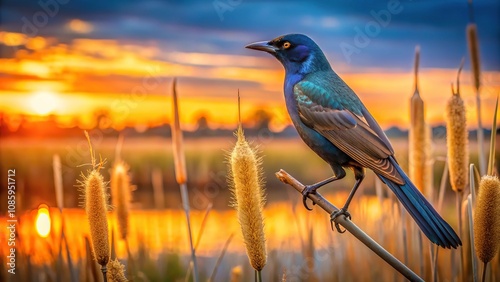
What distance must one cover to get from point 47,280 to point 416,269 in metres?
1.54

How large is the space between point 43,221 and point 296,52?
1.34m

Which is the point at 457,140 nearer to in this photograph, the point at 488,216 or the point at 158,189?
the point at 488,216

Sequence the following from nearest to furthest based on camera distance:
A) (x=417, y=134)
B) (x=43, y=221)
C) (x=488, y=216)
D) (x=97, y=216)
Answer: (x=97, y=216)
(x=488, y=216)
(x=417, y=134)
(x=43, y=221)

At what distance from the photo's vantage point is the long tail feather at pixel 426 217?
1.59 metres

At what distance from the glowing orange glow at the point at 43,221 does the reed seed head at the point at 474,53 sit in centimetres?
174

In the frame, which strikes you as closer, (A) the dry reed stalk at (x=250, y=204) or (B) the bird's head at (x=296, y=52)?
(A) the dry reed stalk at (x=250, y=204)

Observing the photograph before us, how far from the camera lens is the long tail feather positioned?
1.59m

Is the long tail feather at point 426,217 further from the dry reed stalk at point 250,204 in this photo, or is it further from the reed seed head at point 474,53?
the reed seed head at point 474,53

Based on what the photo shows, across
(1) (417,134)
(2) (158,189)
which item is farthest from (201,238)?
(1) (417,134)

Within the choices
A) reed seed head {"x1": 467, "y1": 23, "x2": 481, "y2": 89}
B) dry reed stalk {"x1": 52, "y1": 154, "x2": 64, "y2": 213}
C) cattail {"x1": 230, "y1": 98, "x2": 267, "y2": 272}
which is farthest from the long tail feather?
dry reed stalk {"x1": 52, "y1": 154, "x2": 64, "y2": 213}

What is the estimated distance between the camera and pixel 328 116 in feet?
6.88

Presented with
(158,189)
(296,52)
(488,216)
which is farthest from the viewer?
(158,189)

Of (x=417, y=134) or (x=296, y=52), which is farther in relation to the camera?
(x=296, y=52)

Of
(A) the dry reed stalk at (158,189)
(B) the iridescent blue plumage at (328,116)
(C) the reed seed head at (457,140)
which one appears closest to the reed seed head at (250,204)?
(B) the iridescent blue plumage at (328,116)
